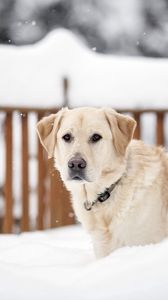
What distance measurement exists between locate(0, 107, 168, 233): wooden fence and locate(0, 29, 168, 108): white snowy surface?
246mm

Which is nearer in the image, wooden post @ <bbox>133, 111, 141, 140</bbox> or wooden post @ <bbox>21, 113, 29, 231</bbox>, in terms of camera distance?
wooden post @ <bbox>21, 113, 29, 231</bbox>

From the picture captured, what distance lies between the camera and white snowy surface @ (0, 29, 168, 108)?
6.25 m

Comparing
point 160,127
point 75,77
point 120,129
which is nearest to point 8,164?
point 160,127

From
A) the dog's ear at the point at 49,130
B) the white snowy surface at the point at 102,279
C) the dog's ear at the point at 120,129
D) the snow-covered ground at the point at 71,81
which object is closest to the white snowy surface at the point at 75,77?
the snow-covered ground at the point at 71,81

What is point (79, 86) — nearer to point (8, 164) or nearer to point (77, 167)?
point (8, 164)

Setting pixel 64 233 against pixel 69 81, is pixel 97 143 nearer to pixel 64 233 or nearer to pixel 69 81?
pixel 64 233

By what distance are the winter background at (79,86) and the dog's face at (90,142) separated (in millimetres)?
507

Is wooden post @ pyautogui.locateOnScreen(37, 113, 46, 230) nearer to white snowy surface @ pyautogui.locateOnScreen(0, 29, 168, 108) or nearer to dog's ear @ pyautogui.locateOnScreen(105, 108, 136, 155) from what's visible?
white snowy surface @ pyautogui.locateOnScreen(0, 29, 168, 108)

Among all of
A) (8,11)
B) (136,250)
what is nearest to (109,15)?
(8,11)

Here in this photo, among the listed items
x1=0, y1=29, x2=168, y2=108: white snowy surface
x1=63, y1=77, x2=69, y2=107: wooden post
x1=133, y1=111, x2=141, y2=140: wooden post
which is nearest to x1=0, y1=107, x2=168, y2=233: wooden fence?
x1=0, y1=29, x2=168, y2=108: white snowy surface

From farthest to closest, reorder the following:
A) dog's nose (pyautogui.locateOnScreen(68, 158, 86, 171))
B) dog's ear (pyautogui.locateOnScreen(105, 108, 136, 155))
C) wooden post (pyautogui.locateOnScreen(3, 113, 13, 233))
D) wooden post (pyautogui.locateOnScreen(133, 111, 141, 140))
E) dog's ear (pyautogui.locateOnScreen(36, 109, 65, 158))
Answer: wooden post (pyautogui.locateOnScreen(133, 111, 141, 140)), wooden post (pyautogui.locateOnScreen(3, 113, 13, 233)), dog's ear (pyautogui.locateOnScreen(36, 109, 65, 158)), dog's ear (pyautogui.locateOnScreen(105, 108, 136, 155)), dog's nose (pyautogui.locateOnScreen(68, 158, 86, 171))

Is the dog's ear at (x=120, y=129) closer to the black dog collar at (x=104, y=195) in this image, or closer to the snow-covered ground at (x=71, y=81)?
the black dog collar at (x=104, y=195)

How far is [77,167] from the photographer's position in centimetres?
298

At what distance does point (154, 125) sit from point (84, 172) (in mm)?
3423
